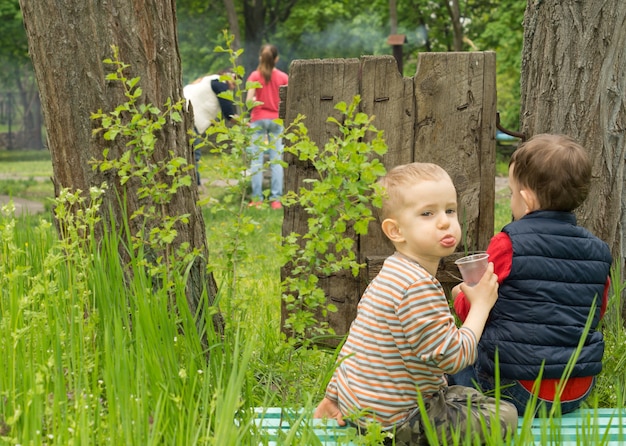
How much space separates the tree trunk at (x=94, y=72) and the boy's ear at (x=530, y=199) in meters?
1.33

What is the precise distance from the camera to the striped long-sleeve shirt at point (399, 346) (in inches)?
115

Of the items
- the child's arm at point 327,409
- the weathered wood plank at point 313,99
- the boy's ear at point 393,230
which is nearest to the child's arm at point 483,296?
the boy's ear at point 393,230

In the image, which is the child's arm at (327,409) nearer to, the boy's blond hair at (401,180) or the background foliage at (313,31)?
the boy's blond hair at (401,180)

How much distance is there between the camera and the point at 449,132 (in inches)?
173

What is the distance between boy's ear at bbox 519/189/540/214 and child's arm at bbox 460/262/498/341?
1.18ft

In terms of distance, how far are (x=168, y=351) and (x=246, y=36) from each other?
3107 centimetres

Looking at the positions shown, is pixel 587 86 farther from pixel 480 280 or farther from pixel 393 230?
pixel 393 230

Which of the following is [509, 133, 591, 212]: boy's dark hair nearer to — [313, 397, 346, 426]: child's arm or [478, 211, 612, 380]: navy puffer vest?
[478, 211, 612, 380]: navy puffer vest

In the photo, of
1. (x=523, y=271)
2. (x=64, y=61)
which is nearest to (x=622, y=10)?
(x=523, y=271)

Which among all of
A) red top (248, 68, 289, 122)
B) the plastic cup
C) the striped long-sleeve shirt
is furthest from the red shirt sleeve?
red top (248, 68, 289, 122)

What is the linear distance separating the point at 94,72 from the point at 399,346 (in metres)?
1.67

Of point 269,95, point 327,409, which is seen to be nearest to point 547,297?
point 327,409

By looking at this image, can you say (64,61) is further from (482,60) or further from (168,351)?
(482,60)

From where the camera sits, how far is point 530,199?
341cm
